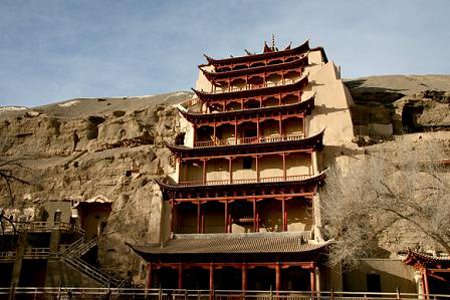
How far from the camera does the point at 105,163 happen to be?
35.0 metres

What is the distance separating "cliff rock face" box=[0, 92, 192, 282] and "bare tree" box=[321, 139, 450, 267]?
12.3 meters

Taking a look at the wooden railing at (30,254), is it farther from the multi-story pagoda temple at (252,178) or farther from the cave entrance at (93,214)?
the multi-story pagoda temple at (252,178)

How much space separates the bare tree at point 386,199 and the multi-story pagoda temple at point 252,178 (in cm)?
145

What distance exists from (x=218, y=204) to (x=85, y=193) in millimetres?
Answer: 10897

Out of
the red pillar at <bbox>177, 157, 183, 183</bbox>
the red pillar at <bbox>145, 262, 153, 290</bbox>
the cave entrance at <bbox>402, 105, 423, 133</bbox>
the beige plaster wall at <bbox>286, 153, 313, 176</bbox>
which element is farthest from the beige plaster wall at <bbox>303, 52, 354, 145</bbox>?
the red pillar at <bbox>145, 262, 153, 290</bbox>

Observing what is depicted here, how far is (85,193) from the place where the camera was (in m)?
34.0

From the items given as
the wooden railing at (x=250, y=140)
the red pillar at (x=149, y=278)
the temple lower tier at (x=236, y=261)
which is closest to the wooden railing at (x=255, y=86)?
the wooden railing at (x=250, y=140)

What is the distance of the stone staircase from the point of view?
26.3 m

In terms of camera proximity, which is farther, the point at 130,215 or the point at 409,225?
the point at 130,215

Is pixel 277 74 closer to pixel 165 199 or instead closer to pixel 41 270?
pixel 165 199

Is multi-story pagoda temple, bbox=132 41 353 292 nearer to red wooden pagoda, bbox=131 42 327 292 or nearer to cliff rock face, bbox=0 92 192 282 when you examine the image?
red wooden pagoda, bbox=131 42 327 292

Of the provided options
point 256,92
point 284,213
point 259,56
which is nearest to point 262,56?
point 259,56

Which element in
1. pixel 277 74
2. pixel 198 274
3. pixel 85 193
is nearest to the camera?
pixel 198 274

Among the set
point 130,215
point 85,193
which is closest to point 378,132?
point 130,215
